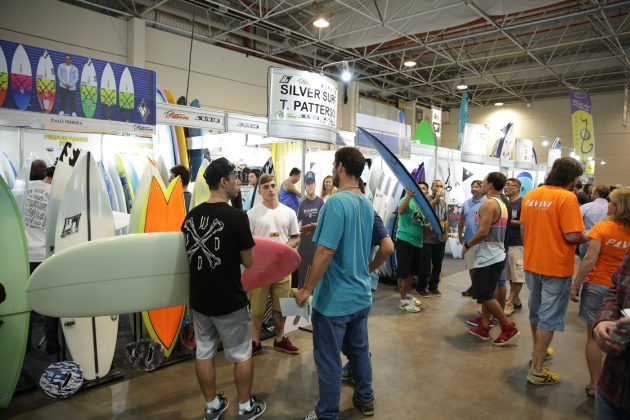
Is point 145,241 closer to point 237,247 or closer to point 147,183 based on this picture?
point 237,247

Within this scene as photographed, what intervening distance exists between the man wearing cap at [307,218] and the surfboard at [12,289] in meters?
2.00

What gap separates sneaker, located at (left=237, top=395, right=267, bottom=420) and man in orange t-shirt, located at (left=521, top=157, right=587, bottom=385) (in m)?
1.73

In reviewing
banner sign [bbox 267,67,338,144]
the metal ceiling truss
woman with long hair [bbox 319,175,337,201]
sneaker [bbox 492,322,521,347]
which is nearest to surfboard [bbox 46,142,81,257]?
banner sign [bbox 267,67,338,144]

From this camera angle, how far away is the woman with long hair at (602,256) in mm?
2176

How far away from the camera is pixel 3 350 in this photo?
7.48 feet

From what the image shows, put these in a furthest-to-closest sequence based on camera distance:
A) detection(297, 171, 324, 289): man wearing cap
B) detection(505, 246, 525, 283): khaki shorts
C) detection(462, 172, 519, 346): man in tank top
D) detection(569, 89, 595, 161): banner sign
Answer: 1. detection(569, 89, 595, 161): banner sign
2. detection(505, 246, 525, 283): khaki shorts
3. detection(297, 171, 324, 289): man wearing cap
4. detection(462, 172, 519, 346): man in tank top

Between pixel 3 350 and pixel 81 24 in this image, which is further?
pixel 81 24

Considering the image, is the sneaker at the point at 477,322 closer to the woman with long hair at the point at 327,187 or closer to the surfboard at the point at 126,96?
the woman with long hair at the point at 327,187

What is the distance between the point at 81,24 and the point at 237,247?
7.53 metres

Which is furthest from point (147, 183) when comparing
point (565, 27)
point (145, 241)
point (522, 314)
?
point (565, 27)

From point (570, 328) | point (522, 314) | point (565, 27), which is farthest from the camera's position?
point (565, 27)

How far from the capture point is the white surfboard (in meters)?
2.53

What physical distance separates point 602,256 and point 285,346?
2100mm

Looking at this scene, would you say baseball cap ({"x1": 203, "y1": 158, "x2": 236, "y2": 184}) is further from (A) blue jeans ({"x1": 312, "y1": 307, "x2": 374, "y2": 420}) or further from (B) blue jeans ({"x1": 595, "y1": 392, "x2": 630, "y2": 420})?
(B) blue jeans ({"x1": 595, "y1": 392, "x2": 630, "y2": 420})
